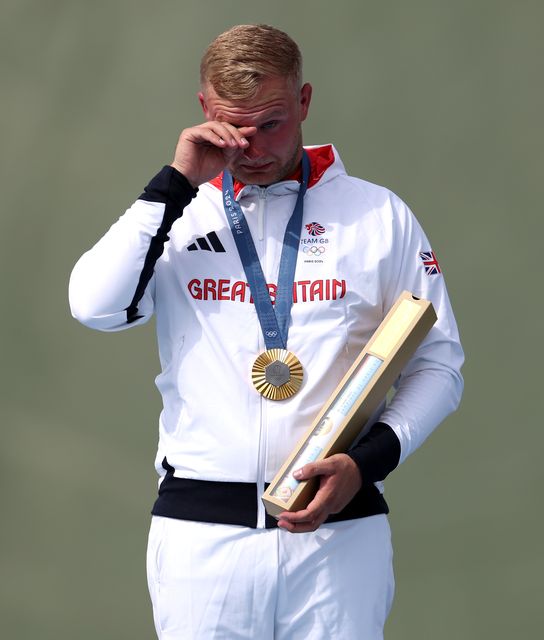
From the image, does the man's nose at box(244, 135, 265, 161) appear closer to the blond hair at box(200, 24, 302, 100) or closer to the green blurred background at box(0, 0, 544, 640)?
the blond hair at box(200, 24, 302, 100)

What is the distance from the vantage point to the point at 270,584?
7.95 feet

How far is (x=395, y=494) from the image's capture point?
396cm

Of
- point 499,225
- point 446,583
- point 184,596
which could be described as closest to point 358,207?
point 184,596

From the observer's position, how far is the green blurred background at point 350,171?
12.8 feet

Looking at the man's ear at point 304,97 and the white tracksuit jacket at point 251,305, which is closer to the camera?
the white tracksuit jacket at point 251,305

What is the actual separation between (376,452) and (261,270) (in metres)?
0.44

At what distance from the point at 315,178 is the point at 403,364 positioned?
1.60 ft

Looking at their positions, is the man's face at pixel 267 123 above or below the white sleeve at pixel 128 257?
above

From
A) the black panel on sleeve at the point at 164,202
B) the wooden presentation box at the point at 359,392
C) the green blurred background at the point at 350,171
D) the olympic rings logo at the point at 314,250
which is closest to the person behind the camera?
the wooden presentation box at the point at 359,392

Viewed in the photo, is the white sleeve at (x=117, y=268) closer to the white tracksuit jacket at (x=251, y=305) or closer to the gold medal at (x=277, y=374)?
the white tracksuit jacket at (x=251, y=305)

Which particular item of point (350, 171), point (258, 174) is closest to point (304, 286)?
point (258, 174)

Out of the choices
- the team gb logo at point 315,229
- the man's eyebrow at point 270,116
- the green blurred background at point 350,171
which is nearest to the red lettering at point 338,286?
the team gb logo at point 315,229

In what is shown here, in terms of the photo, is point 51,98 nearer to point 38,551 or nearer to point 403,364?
point 38,551

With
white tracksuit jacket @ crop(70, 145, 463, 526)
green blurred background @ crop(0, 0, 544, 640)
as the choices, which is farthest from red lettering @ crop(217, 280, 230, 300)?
green blurred background @ crop(0, 0, 544, 640)
